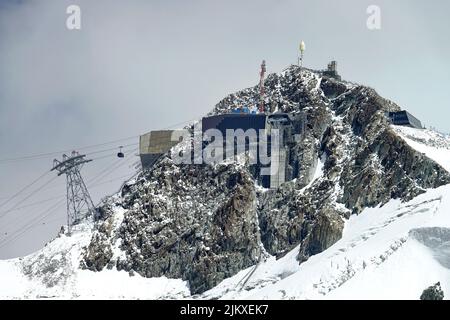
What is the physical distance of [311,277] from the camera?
17562 centimetres

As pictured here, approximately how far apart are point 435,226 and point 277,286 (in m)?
38.4

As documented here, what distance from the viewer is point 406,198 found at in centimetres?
19325
